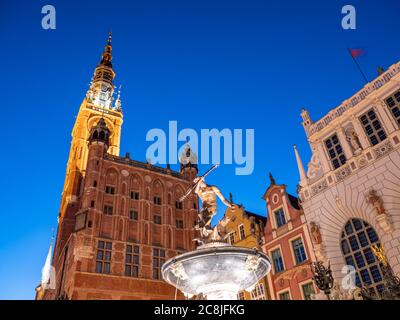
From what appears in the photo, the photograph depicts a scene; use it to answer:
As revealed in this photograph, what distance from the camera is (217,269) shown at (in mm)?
Answer: 9758

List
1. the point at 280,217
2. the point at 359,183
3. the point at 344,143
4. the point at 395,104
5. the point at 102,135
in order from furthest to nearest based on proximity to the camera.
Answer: the point at 102,135 < the point at 280,217 < the point at 344,143 < the point at 395,104 < the point at 359,183

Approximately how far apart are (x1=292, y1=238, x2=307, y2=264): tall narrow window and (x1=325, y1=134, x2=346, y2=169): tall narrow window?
18.1 feet

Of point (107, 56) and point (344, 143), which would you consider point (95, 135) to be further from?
point (107, 56)

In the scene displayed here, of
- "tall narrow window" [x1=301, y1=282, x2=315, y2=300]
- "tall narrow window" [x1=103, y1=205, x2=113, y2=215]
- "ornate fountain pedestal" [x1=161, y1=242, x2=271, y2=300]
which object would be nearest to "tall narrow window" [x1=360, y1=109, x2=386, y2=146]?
"tall narrow window" [x1=301, y1=282, x2=315, y2=300]

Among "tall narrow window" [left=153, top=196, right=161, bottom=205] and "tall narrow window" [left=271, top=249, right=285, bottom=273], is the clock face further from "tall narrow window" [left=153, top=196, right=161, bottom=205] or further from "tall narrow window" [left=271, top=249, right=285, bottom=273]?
"tall narrow window" [left=271, top=249, right=285, bottom=273]

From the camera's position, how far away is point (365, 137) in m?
21.6

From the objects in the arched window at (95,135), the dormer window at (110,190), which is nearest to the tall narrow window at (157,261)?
the dormer window at (110,190)

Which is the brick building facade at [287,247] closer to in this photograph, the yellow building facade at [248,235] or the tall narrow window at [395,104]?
the yellow building facade at [248,235]

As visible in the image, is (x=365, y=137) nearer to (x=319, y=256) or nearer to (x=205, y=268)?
(x=319, y=256)

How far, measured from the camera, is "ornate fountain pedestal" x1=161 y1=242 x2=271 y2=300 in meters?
9.45

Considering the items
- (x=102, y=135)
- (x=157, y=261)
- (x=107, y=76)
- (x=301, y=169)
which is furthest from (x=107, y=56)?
(x=301, y=169)

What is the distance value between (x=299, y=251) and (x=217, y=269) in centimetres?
1485

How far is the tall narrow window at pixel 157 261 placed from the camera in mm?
32562

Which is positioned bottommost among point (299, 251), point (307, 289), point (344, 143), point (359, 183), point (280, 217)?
point (307, 289)
